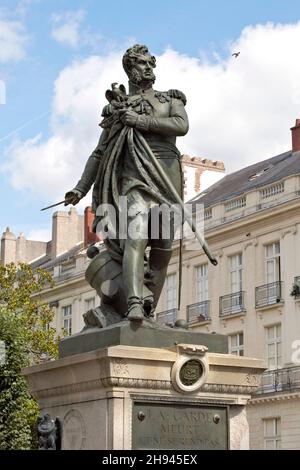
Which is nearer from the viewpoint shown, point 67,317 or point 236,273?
point 236,273

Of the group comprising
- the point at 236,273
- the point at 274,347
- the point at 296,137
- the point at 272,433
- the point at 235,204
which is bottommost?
the point at 272,433

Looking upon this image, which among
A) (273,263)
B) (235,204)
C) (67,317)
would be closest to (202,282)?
(235,204)

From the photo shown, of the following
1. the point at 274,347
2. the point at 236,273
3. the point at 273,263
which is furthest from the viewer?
the point at 236,273

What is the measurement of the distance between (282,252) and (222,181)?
11.3 metres

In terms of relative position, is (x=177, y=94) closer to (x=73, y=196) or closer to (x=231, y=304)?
(x=73, y=196)

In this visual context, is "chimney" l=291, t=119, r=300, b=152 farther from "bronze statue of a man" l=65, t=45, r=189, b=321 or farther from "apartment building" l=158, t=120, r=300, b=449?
"bronze statue of a man" l=65, t=45, r=189, b=321

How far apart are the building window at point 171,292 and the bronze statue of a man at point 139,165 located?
3419 cm

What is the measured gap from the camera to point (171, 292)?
45.4 meters

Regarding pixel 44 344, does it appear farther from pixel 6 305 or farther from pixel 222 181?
pixel 222 181

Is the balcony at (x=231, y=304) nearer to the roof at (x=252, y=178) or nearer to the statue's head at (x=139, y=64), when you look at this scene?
the roof at (x=252, y=178)

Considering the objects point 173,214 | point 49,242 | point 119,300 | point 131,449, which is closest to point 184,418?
point 131,449

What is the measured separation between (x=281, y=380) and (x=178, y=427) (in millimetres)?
30377

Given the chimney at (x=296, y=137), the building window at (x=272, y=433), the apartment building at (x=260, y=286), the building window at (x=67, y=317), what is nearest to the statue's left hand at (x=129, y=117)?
the apartment building at (x=260, y=286)

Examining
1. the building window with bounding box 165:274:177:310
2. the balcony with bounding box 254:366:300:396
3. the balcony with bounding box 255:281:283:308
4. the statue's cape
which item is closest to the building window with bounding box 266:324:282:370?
the balcony with bounding box 254:366:300:396
